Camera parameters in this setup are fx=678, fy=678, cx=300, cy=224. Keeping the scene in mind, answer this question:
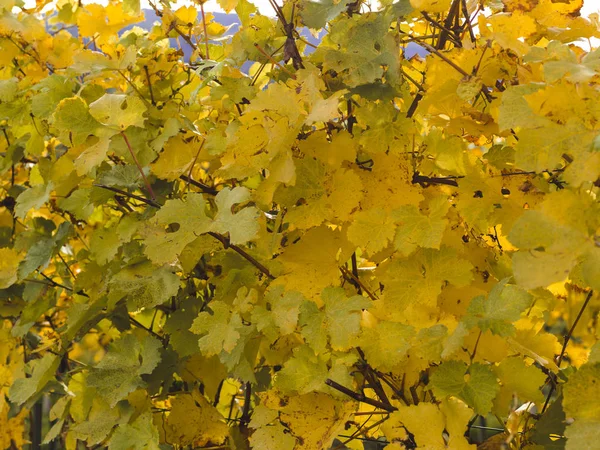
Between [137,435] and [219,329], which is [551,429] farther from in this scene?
[137,435]

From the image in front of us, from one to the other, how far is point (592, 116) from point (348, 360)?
1.38 ft

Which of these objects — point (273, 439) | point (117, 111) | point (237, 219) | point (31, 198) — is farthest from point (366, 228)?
point (31, 198)

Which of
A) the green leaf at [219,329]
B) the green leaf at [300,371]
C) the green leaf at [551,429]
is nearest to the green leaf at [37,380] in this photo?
the green leaf at [219,329]

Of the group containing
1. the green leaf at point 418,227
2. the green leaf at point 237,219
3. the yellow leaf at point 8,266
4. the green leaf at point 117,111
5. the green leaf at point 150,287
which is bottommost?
the yellow leaf at point 8,266

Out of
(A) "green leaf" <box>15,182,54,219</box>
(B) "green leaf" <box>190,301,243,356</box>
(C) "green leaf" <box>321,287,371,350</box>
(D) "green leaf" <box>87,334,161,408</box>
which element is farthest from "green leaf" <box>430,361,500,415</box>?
(A) "green leaf" <box>15,182,54,219</box>

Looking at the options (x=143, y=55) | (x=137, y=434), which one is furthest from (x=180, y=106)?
(x=137, y=434)

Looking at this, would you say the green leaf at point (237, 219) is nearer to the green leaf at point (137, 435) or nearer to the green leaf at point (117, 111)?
the green leaf at point (117, 111)

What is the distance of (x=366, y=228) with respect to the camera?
909 millimetres

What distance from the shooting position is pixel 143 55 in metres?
1.34

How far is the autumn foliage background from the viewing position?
30.2 inches

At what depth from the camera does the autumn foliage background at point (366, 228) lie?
2.52 ft

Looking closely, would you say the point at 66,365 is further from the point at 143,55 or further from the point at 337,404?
the point at 337,404

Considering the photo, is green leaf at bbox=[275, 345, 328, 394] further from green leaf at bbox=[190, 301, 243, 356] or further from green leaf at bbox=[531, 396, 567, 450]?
green leaf at bbox=[531, 396, 567, 450]

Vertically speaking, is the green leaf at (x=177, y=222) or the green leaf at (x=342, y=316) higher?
the green leaf at (x=177, y=222)
